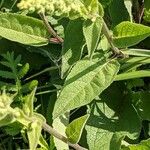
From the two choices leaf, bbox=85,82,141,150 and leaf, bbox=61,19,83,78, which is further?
leaf, bbox=85,82,141,150

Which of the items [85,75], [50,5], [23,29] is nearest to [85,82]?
[85,75]

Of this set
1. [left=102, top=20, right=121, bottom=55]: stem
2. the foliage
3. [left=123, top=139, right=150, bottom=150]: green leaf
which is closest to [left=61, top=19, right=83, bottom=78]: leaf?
the foliage

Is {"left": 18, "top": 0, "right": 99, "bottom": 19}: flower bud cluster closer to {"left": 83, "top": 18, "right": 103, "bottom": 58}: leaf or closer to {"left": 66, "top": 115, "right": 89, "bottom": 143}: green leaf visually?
{"left": 83, "top": 18, "right": 103, "bottom": 58}: leaf

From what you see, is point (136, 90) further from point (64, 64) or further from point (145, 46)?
point (64, 64)

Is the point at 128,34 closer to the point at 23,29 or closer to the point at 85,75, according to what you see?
the point at 85,75

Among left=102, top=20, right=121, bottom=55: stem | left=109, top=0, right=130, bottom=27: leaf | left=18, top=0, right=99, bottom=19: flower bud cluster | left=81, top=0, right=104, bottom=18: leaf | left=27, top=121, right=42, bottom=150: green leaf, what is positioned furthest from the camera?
left=109, top=0, right=130, bottom=27: leaf

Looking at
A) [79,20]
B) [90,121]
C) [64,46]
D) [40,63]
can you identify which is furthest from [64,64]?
[40,63]

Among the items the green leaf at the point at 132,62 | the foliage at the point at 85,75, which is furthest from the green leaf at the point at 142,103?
the green leaf at the point at 132,62
